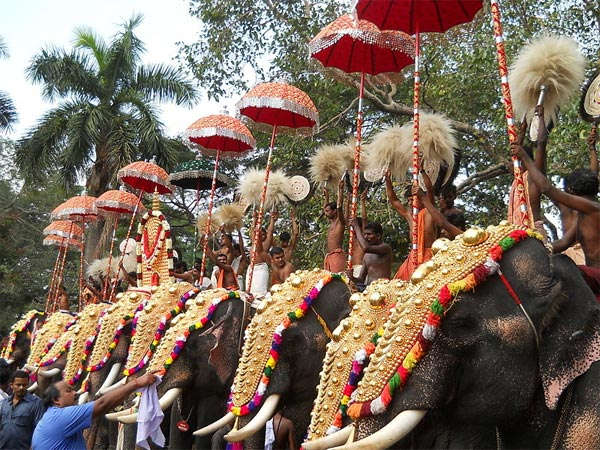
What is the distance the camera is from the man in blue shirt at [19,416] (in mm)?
5883

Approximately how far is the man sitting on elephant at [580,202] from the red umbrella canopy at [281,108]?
357cm

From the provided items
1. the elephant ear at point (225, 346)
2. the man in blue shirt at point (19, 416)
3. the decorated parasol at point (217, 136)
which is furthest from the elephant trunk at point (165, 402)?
the decorated parasol at point (217, 136)

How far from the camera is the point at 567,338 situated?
108 inches

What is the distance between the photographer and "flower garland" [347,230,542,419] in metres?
2.79

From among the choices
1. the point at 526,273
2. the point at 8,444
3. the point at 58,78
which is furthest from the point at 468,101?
the point at 58,78

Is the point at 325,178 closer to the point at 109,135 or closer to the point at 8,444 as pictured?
the point at 8,444

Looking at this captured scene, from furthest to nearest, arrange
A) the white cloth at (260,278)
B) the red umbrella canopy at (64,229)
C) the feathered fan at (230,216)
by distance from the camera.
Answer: the red umbrella canopy at (64,229) → the feathered fan at (230,216) → the white cloth at (260,278)

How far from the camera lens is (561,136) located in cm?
945

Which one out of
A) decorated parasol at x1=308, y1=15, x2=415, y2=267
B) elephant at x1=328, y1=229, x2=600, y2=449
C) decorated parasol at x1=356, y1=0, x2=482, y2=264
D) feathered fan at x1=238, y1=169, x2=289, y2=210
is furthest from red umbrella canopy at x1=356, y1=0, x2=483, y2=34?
feathered fan at x1=238, y1=169, x2=289, y2=210

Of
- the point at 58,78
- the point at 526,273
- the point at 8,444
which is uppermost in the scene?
the point at 58,78

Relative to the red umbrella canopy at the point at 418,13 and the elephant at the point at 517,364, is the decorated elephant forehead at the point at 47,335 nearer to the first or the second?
the red umbrella canopy at the point at 418,13

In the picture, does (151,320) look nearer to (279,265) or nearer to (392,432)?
(279,265)

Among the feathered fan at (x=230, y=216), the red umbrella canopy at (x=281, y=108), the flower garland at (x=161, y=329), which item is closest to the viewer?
the flower garland at (x=161, y=329)

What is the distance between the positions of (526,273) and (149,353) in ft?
14.2
